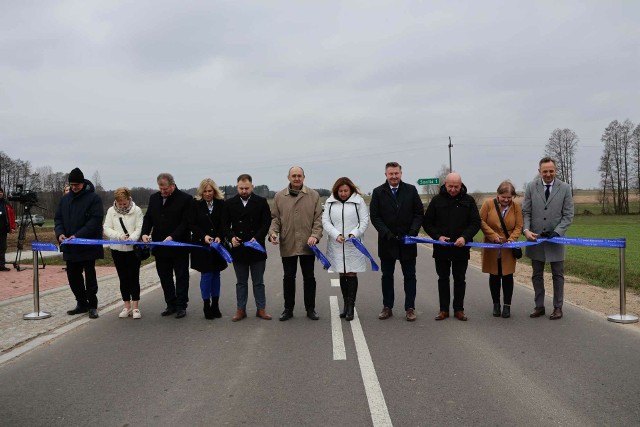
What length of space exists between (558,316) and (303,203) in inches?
155

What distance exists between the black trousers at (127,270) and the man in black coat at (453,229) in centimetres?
434

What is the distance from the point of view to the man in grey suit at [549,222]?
298 inches

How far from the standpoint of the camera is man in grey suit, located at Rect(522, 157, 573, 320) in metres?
7.56

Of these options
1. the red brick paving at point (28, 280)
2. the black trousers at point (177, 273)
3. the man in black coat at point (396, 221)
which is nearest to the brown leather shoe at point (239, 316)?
the black trousers at point (177, 273)

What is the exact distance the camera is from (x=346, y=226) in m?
7.47

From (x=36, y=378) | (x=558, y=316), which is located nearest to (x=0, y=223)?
(x=36, y=378)

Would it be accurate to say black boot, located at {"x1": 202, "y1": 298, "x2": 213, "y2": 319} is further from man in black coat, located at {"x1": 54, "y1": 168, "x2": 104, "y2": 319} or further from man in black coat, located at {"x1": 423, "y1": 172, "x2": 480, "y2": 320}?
man in black coat, located at {"x1": 423, "y1": 172, "x2": 480, "y2": 320}

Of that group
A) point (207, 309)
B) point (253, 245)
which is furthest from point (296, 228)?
point (207, 309)

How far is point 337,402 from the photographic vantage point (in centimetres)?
434

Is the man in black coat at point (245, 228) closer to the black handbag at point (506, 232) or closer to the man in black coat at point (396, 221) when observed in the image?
the man in black coat at point (396, 221)

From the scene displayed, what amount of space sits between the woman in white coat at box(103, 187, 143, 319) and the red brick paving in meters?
3.28

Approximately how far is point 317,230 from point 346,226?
0.42 m

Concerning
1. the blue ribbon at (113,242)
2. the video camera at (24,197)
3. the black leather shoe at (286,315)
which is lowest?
the black leather shoe at (286,315)

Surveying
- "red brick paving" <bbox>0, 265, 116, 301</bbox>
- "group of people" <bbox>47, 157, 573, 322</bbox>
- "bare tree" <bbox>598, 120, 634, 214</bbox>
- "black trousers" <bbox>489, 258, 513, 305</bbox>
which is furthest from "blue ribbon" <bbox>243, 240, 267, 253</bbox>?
"bare tree" <bbox>598, 120, 634, 214</bbox>
